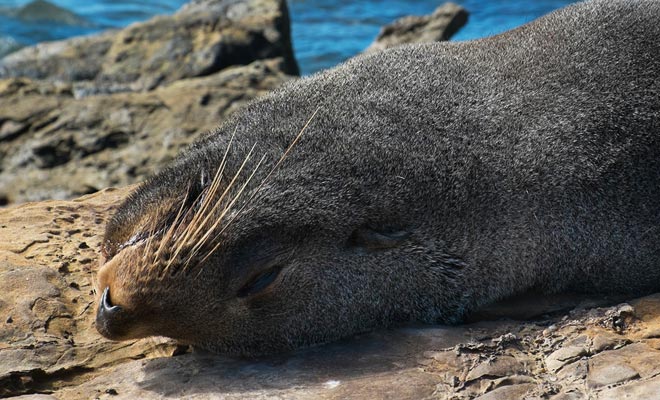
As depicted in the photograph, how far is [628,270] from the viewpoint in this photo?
16.1 feet

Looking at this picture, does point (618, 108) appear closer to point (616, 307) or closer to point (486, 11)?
point (616, 307)

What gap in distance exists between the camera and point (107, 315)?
13.6 feet

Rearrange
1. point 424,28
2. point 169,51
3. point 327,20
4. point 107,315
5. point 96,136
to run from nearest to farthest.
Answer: point 107,315 → point 96,136 → point 169,51 → point 424,28 → point 327,20

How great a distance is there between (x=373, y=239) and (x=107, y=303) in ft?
4.18

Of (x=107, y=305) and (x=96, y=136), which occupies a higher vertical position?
(x=96, y=136)

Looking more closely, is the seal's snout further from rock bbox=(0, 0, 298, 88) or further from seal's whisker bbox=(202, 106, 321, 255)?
rock bbox=(0, 0, 298, 88)

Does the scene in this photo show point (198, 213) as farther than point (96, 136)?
No

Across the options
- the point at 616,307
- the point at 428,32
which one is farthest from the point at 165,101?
the point at 616,307

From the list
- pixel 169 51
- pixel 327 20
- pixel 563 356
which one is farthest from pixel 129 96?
pixel 327 20

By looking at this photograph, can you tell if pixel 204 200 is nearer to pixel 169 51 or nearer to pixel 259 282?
pixel 259 282

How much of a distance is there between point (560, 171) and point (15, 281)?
291 centimetres

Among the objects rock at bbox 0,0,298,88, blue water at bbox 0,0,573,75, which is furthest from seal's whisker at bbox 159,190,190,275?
blue water at bbox 0,0,573,75

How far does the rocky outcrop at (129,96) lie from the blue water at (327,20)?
178 inches

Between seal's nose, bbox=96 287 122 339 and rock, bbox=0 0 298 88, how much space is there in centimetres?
719
